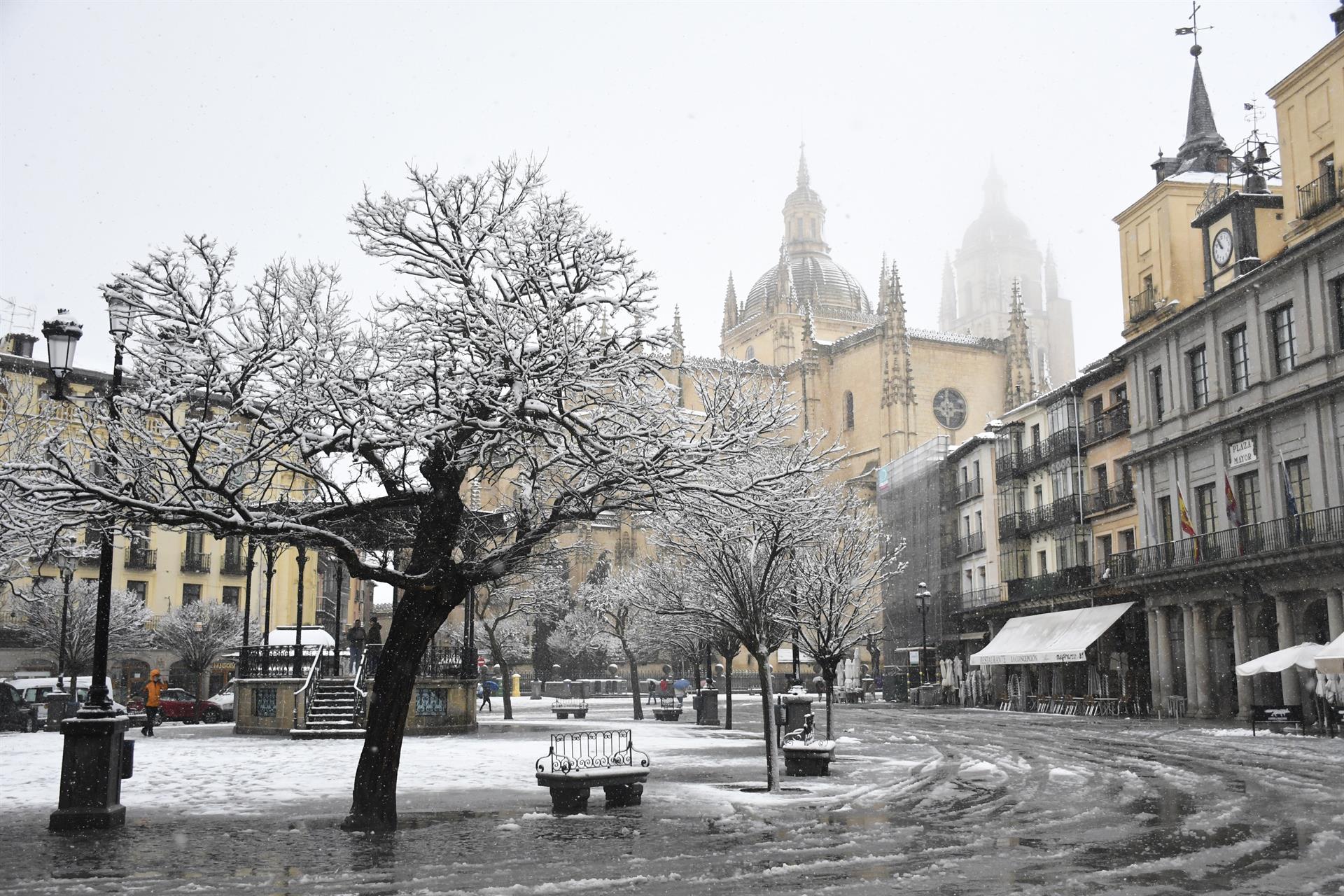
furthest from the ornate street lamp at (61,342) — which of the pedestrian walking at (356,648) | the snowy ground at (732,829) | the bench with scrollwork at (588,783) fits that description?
the pedestrian walking at (356,648)

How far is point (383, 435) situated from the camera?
1170 centimetres

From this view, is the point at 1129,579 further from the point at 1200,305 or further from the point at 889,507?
the point at 889,507

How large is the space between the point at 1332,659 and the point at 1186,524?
35.0 ft

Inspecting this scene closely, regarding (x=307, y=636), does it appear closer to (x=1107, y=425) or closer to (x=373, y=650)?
(x=373, y=650)

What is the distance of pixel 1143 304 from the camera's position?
3850 cm

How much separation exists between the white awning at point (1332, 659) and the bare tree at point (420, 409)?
1548 centimetres

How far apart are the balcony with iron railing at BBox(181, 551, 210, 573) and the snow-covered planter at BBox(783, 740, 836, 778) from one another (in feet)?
157

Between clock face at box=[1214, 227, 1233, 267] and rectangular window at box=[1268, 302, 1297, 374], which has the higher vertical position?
clock face at box=[1214, 227, 1233, 267]

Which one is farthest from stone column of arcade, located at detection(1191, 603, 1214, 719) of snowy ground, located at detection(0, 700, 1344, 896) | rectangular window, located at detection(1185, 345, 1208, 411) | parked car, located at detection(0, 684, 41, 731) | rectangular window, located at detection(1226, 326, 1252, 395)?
parked car, located at detection(0, 684, 41, 731)

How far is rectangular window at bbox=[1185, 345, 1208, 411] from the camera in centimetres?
3428

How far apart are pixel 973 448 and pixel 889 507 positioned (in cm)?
1377

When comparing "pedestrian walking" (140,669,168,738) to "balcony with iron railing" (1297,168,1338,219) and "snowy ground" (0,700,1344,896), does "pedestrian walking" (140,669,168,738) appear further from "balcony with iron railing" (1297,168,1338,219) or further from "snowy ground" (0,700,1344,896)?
"balcony with iron railing" (1297,168,1338,219)

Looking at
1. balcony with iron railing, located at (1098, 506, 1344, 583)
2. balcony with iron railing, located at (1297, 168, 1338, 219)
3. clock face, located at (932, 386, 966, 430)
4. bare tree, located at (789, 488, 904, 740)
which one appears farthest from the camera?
clock face, located at (932, 386, 966, 430)

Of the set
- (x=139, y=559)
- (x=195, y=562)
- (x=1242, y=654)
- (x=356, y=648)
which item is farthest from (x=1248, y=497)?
(x=139, y=559)
